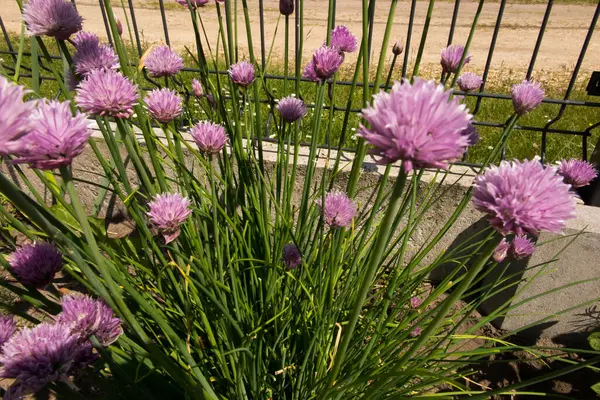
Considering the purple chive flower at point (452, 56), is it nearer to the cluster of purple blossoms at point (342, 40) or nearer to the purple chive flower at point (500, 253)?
the cluster of purple blossoms at point (342, 40)

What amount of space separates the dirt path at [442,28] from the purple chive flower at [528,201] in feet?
14.5

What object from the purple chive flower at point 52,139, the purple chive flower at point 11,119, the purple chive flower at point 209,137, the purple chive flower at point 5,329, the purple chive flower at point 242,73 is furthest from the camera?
the purple chive flower at point 242,73

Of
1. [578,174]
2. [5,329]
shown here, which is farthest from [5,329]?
[578,174]

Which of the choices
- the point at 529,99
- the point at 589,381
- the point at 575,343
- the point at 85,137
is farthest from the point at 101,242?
the point at 575,343

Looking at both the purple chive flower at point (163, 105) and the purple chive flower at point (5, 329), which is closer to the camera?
the purple chive flower at point (5, 329)

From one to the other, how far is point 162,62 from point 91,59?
0.85ft

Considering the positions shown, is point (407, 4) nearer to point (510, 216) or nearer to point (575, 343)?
point (575, 343)

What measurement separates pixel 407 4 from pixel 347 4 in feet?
4.32

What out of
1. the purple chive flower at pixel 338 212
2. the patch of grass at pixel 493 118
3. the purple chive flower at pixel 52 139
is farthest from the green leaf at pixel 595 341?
the purple chive flower at pixel 52 139

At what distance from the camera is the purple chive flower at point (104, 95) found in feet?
2.31

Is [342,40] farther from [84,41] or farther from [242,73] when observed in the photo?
[84,41]

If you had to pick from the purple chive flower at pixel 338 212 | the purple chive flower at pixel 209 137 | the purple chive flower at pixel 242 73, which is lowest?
the purple chive flower at pixel 338 212

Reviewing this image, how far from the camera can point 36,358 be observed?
632mm

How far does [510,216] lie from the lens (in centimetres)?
53
